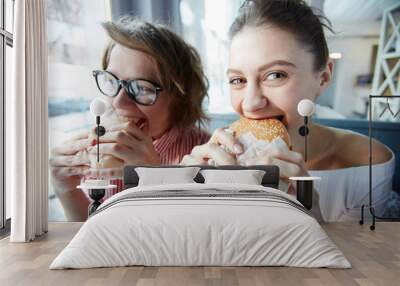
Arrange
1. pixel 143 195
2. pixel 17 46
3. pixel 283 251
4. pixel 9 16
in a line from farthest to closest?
pixel 9 16, pixel 17 46, pixel 143 195, pixel 283 251

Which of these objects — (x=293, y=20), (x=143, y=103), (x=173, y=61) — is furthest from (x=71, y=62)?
(x=293, y=20)

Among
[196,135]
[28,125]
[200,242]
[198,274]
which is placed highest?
[28,125]

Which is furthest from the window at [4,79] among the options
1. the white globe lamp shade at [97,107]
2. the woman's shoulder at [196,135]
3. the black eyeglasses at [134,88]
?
the woman's shoulder at [196,135]

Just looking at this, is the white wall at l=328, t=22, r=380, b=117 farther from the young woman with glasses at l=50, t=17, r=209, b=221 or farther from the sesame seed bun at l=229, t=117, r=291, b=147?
the young woman with glasses at l=50, t=17, r=209, b=221

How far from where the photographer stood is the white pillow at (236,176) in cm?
611

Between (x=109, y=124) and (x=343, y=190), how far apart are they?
9.92ft

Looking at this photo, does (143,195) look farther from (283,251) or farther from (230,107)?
(230,107)

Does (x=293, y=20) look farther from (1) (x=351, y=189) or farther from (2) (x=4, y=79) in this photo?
(2) (x=4, y=79)

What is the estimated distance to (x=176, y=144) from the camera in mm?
6914

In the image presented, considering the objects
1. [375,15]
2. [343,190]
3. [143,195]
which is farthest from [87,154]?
[375,15]

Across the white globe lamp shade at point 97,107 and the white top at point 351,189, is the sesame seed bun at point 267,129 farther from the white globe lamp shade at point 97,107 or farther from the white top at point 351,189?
the white globe lamp shade at point 97,107

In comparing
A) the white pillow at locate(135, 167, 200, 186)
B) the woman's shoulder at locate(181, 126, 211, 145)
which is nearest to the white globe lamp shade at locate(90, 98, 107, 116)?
the white pillow at locate(135, 167, 200, 186)

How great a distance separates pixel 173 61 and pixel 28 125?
6.93ft

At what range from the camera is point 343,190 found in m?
7.00
